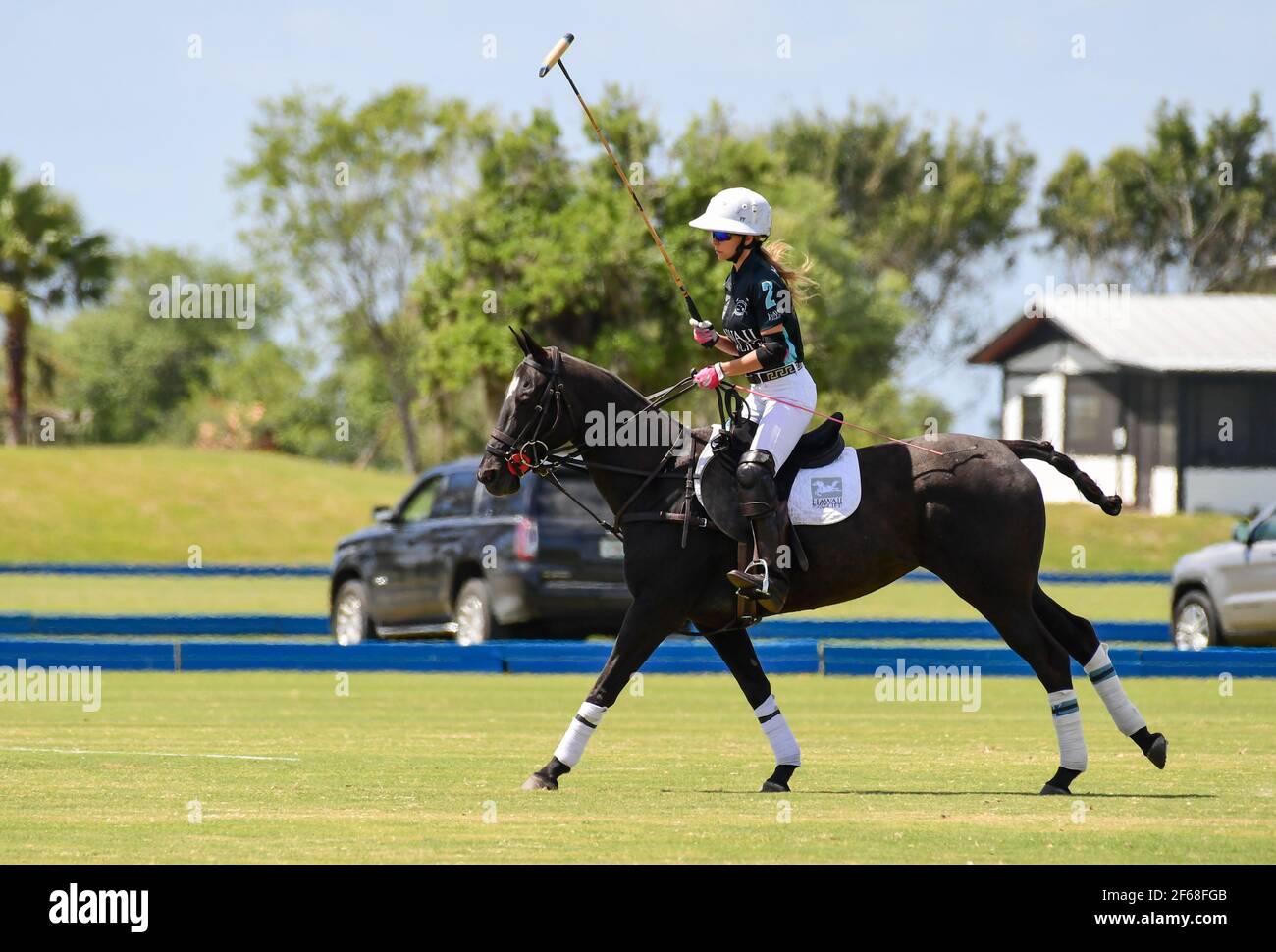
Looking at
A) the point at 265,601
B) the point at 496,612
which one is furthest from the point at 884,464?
the point at 265,601

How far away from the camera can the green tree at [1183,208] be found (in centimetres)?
8694

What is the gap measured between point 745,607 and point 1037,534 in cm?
173

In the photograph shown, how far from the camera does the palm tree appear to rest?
62.2 metres

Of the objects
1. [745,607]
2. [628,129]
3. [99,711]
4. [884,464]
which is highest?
[628,129]

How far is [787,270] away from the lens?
12.2m

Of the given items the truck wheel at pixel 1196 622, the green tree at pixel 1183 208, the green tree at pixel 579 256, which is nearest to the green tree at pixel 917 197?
the green tree at pixel 1183 208

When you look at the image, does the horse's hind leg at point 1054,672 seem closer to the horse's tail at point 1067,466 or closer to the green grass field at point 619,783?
the green grass field at point 619,783

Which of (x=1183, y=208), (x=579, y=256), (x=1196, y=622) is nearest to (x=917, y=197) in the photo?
(x=1183, y=208)

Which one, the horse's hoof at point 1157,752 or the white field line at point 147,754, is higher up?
the horse's hoof at point 1157,752

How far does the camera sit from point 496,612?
2356 cm

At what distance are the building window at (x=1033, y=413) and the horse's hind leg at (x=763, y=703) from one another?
50.5 metres

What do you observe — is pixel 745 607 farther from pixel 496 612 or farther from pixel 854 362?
pixel 854 362

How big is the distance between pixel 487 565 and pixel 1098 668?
39.4 feet

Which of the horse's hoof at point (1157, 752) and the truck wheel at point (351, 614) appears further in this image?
the truck wheel at point (351, 614)
